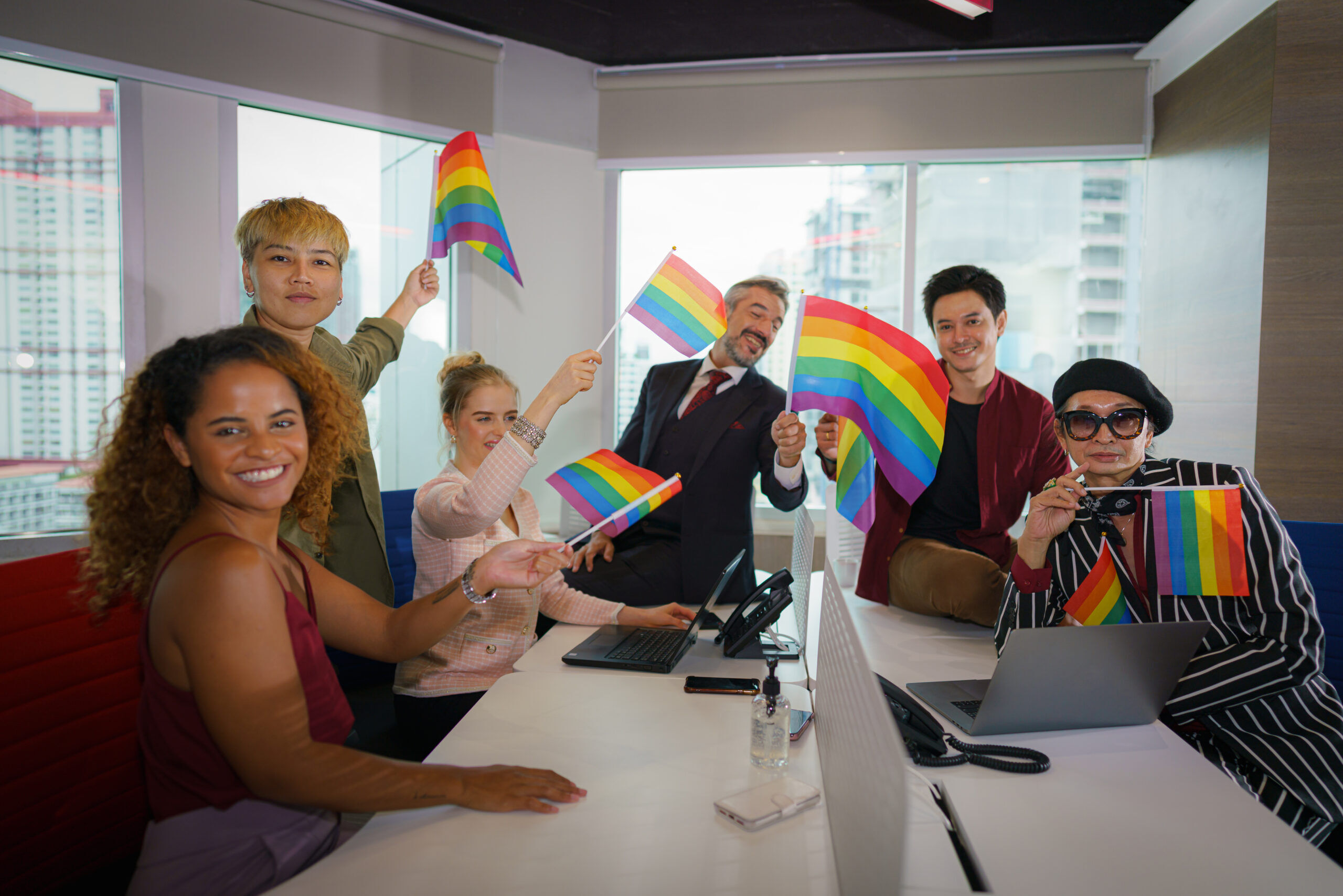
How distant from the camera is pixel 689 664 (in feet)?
5.94

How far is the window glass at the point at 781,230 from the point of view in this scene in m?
4.22

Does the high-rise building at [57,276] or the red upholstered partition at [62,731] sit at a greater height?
the high-rise building at [57,276]

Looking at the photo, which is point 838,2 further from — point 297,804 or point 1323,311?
point 297,804

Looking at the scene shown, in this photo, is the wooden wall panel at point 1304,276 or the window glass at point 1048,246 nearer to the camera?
the wooden wall panel at point 1304,276

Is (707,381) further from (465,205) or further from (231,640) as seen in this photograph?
(231,640)

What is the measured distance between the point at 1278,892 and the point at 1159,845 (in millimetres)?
137

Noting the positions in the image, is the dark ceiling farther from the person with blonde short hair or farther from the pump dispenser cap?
Answer: the pump dispenser cap

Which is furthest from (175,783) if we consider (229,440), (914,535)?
(914,535)

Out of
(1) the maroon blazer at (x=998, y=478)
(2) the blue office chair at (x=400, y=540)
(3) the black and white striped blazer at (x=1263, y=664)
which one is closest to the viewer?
(3) the black and white striped blazer at (x=1263, y=664)

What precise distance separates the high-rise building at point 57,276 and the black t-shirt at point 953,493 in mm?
3169

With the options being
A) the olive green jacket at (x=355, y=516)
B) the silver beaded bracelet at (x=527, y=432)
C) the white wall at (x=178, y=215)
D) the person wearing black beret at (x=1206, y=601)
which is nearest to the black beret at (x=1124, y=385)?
the person wearing black beret at (x=1206, y=601)

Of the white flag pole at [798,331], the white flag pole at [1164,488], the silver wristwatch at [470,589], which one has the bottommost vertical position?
the silver wristwatch at [470,589]

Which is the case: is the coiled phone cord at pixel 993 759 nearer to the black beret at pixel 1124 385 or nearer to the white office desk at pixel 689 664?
the white office desk at pixel 689 664

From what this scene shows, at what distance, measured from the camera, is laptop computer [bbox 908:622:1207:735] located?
127 cm
